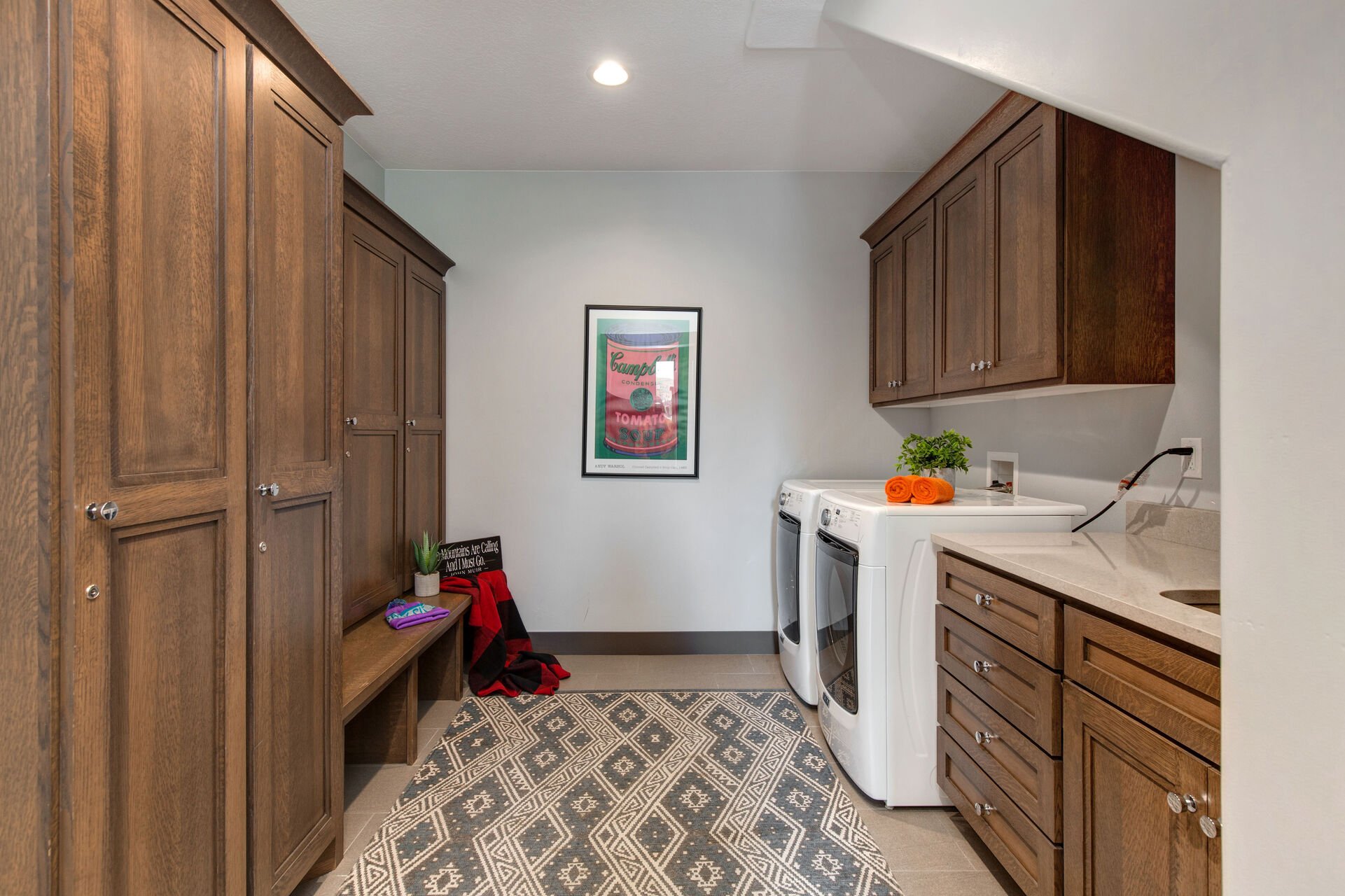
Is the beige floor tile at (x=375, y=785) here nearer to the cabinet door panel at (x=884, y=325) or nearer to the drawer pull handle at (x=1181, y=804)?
the drawer pull handle at (x=1181, y=804)

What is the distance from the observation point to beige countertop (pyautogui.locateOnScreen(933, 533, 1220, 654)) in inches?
39.4

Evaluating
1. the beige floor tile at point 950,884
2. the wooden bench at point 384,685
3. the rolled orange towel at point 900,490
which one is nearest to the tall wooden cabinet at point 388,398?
→ the wooden bench at point 384,685

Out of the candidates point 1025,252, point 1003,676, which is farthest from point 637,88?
point 1003,676

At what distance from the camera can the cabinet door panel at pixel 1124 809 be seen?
975 millimetres

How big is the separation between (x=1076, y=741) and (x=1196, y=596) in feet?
1.25

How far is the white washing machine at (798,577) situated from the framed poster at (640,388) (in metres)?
0.69

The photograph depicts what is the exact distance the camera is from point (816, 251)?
3.22 metres

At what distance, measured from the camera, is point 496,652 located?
2.80 meters

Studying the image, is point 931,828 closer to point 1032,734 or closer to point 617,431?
point 1032,734

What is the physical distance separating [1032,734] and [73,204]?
79.7 inches

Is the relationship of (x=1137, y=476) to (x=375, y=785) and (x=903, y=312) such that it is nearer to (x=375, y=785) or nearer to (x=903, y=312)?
(x=903, y=312)

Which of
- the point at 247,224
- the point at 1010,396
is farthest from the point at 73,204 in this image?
the point at 1010,396

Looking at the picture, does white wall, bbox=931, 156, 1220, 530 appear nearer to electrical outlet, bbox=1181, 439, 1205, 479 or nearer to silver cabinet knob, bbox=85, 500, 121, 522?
electrical outlet, bbox=1181, 439, 1205, 479

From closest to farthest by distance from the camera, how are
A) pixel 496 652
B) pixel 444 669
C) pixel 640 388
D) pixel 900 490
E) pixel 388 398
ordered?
pixel 900 490, pixel 388 398, pixel 444 669, pixel 496 652, pixel 640 388
